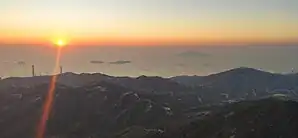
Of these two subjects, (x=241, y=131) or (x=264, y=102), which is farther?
(x=264, y=102)

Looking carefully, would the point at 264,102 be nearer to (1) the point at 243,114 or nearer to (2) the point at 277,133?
(1) the point at 243,114

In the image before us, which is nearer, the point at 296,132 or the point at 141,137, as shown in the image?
the point at 296,132

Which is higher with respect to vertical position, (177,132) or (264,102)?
(264,102)

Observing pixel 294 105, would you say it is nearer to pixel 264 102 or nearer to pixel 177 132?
pixel 264 102

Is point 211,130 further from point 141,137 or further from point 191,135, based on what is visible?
point 141,137

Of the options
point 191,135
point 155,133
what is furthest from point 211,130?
point 155,133

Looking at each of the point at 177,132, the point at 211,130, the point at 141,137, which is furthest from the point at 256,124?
the point at 141,137

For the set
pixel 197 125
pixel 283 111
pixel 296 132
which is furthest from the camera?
pixel 197 125

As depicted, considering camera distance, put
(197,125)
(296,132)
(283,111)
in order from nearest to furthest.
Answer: (296,132), (283,111), (197,125)

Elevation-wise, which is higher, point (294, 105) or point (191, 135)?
point (294, 105)
